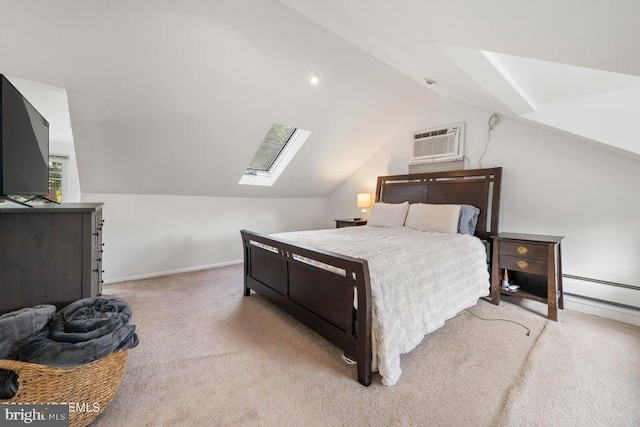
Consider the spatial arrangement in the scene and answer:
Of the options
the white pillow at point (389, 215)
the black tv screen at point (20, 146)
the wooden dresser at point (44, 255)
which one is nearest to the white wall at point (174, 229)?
the black tv screen at point (20, 146)

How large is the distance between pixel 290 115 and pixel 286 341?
2.46 metres

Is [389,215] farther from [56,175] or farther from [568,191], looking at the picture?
[56,175]

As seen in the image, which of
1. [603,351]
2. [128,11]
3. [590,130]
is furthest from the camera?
[590,130]

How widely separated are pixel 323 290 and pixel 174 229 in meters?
2.83

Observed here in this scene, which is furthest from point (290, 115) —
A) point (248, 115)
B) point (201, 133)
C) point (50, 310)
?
point (50, 310)

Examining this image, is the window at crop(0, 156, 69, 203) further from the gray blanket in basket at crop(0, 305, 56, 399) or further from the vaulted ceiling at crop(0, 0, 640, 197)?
the gray blanket in basket at crop(0, 305, 56, 399)

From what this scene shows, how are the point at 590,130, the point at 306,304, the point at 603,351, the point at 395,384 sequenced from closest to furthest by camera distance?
the point at 395,384 → the point at 603,351 → the point at 306,304 → the point at 590,130

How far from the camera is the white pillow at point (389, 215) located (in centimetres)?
353

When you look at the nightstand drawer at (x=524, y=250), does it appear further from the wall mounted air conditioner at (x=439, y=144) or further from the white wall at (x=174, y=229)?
the white wall at (x=174, y=229)

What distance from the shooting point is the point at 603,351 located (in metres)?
1.96

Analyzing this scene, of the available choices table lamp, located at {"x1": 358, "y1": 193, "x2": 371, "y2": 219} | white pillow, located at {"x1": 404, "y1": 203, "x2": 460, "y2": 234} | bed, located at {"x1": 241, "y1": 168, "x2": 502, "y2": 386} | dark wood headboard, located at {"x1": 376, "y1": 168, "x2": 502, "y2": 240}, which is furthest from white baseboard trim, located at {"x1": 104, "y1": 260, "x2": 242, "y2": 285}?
white pillow, located at {"x1": 404, "y1": 203, "x2": 460, "y2": 234}

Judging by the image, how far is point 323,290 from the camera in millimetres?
1935

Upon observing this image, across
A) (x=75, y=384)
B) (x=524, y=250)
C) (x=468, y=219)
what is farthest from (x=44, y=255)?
(x=524, y=250)

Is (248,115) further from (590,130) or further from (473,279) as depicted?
(590,130)
